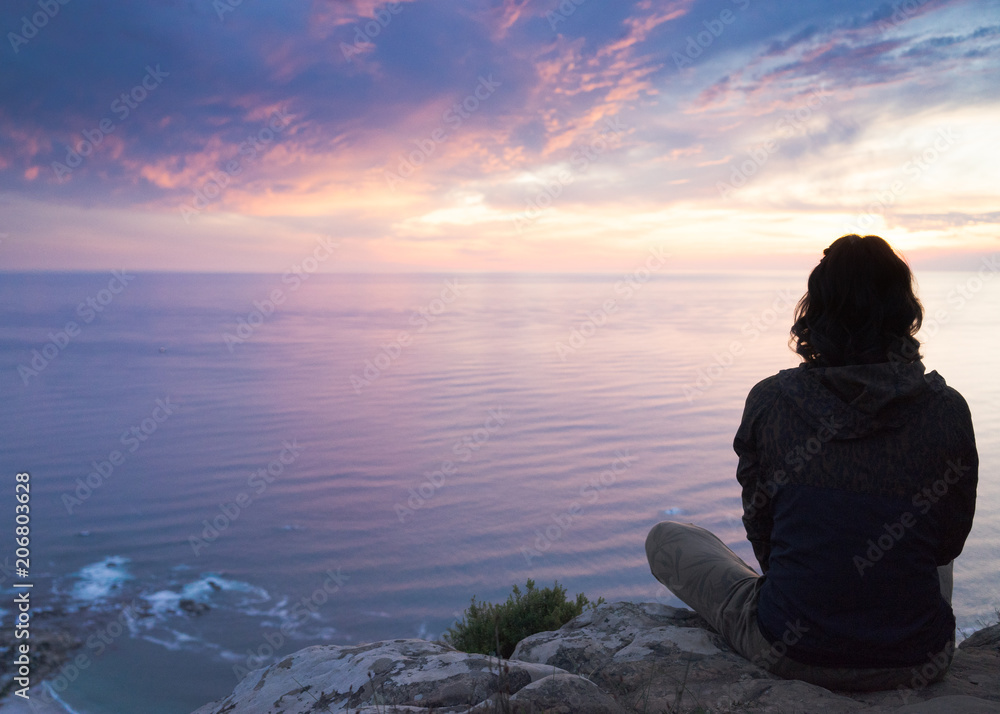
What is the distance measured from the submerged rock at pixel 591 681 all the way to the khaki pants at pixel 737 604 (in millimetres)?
61

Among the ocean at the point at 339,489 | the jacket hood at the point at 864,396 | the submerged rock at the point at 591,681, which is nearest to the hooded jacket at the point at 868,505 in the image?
the jacket hood at the point at 864,396

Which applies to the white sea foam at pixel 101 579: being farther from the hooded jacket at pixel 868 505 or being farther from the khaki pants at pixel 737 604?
the hooded jacket at pixel 868 505

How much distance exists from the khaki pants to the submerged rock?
0.20ft

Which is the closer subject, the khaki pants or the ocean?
the khaki pants

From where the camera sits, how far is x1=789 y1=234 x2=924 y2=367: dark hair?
2486mm

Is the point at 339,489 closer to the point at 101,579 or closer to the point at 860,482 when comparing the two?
the point at 101,579

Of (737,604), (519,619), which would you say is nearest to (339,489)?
(519,619)

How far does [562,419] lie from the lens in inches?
571

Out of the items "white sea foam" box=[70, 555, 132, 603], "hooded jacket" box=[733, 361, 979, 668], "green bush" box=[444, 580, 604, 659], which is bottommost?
"green bush" box=[444, 580, 604, 659]

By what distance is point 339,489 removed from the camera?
1077 cm

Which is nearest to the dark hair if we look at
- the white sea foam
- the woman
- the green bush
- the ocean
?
the woman

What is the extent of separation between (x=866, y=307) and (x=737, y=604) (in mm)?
1427

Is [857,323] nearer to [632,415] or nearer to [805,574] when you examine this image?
[805,574]

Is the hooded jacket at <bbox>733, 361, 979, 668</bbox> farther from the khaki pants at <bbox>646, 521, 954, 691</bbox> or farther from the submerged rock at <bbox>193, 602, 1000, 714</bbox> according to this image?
the submerged rock at <bbox>193, 602, 1000, 714</bbox>
